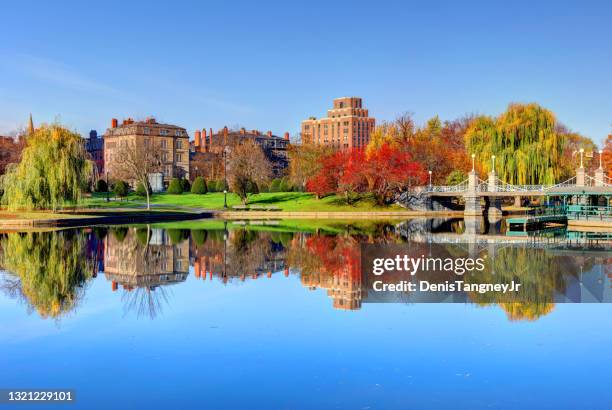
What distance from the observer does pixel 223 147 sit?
361 feet

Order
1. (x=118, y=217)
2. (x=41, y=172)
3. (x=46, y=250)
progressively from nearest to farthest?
(x=46, y=250) < (x=41, y=172) < (x=118, y=217)

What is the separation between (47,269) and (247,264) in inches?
257

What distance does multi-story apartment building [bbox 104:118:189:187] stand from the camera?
112 metres

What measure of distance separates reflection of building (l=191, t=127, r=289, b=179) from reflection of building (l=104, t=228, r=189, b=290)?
6804 centimetres

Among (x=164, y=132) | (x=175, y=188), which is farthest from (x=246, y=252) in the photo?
(x=164, y=132)

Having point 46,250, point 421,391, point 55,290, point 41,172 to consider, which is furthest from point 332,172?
point 421,391

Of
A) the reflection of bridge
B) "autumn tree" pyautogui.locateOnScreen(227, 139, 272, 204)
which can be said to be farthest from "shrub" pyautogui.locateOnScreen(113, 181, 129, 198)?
the reflection of bridge

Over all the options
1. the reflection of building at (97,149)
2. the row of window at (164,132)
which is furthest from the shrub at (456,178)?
the reflection of building at (97,149)

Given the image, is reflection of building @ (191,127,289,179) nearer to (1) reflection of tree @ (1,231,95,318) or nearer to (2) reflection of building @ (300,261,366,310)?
(1) reflection of tree @ (1,231,95,318)

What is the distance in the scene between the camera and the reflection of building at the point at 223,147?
361 feet

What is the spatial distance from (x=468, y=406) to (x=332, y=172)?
5717 cm

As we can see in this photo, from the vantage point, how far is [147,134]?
11194 centimetres

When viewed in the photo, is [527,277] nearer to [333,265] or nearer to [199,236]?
[333,265]

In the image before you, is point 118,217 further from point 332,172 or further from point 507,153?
point 507,153
